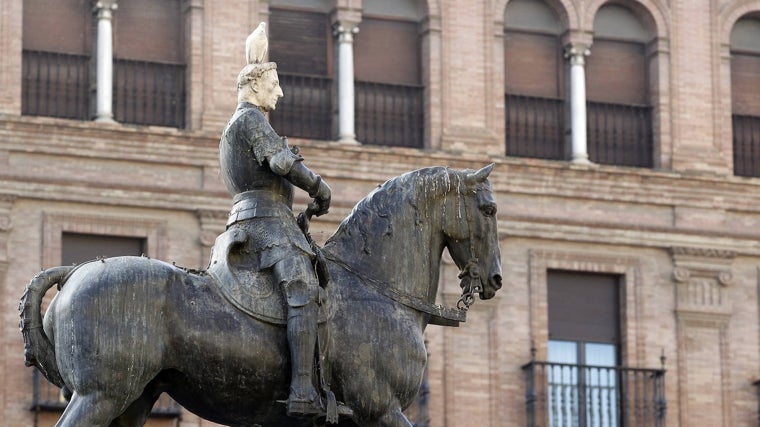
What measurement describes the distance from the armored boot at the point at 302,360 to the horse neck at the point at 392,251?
72 centimetres

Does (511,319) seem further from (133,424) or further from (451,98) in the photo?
(133,424)

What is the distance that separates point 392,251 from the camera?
15367 millimetres

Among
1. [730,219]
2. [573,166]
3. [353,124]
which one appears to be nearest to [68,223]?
[353,124]

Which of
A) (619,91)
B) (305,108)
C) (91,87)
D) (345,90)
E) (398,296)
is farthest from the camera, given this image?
(619,91)

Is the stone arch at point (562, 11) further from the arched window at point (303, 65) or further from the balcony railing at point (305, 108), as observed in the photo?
the balcony railing at point (305, 108)

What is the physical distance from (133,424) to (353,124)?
24021 millimetres

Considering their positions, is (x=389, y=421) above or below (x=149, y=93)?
below

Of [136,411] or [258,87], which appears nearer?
[136,411]

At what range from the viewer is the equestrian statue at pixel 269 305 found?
1451 centimetres

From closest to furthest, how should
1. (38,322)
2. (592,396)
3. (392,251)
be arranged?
1. (38,322)
2. (392,251)
3. (592,396)

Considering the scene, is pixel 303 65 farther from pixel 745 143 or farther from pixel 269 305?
pixel 269 305

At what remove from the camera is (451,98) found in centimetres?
3966

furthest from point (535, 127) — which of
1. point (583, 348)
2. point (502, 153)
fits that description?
point (583, 348)

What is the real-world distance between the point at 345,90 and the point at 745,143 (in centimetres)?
690
